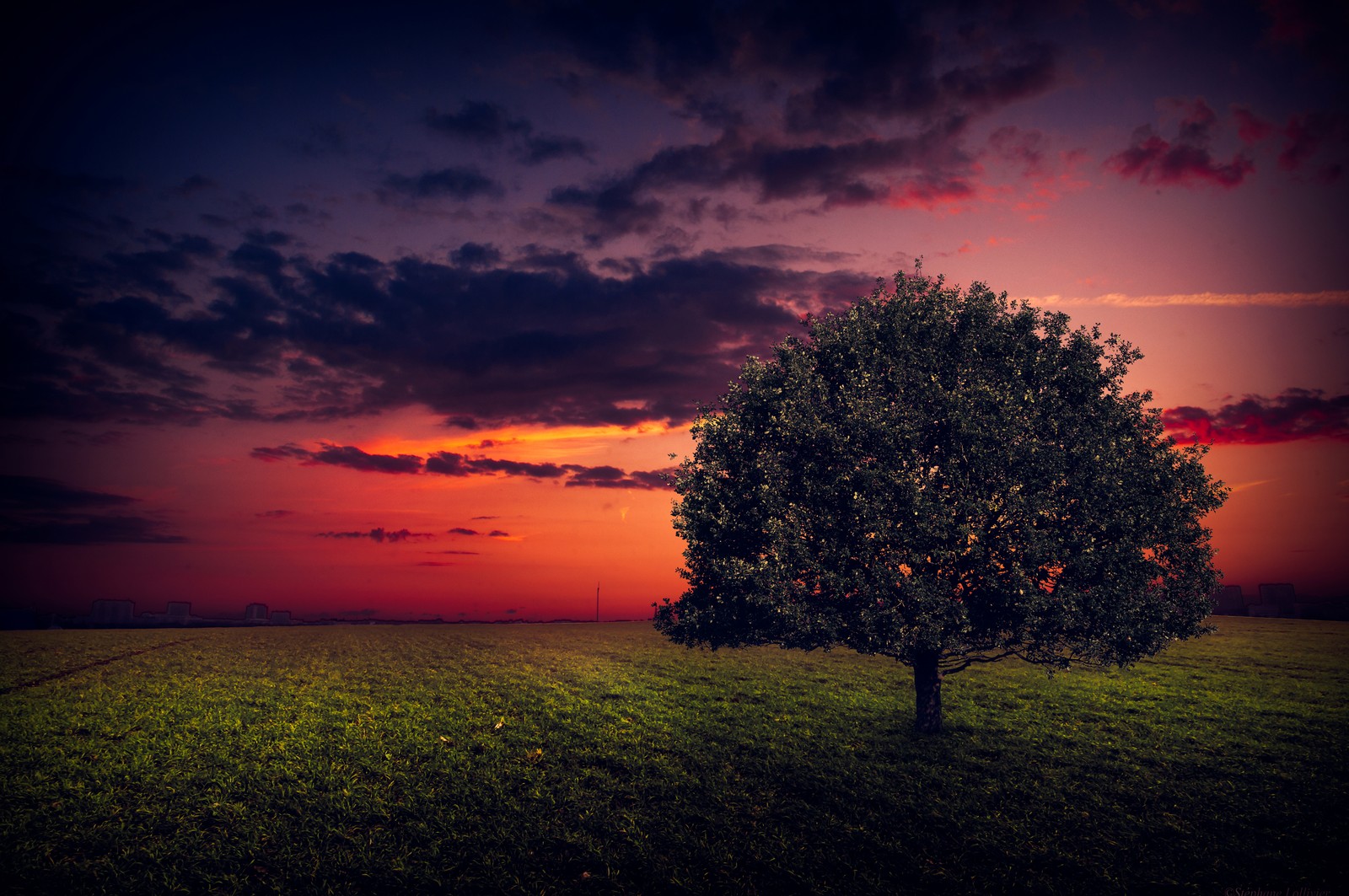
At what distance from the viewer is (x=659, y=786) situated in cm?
2086

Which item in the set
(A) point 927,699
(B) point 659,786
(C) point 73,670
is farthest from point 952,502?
(C) point 73,670

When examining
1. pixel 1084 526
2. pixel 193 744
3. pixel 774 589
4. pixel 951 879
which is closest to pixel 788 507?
pixel 774 589

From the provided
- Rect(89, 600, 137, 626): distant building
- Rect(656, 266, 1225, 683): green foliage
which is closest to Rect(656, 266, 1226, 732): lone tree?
Rect(656, 266, 1225, 683): green foliage

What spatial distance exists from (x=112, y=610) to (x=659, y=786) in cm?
18781

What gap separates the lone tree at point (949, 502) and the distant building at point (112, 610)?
593 ft

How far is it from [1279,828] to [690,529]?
19.4 meters

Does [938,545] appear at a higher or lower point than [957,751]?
higher

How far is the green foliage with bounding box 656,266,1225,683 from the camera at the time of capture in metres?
22.4

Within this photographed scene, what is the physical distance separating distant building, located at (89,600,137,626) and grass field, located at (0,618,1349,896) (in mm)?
146231

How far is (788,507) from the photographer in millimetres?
24281

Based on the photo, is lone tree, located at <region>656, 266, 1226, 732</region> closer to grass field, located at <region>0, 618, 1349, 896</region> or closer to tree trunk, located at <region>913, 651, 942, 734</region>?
tree trunk, located at <region>913, 651, 942, 734</region>

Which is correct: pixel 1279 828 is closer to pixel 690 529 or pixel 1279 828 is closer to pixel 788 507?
pixel 788 507

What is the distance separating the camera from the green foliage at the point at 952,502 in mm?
22391

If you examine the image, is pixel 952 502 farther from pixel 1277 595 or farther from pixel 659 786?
pixel 1277 595
